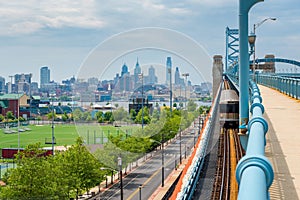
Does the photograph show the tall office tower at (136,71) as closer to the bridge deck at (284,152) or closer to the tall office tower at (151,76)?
the tall office tower at (151,76)

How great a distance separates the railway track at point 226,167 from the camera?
8.90m

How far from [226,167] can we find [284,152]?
561 centimetres

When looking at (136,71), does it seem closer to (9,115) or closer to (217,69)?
(217,69)

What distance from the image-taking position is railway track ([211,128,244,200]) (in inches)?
350

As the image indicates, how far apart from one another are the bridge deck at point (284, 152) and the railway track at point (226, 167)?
132cm

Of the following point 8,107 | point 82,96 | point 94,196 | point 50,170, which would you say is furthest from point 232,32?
point 82,96

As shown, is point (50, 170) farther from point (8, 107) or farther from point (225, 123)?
point (8, 107)

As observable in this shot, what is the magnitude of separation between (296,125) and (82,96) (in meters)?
Answer: 6.70

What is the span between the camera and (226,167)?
12.6 m

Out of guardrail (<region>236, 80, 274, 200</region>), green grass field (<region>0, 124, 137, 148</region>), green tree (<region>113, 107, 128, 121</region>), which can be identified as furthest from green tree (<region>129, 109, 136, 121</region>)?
guardrail (<region>236, 80, 274, 200</region>)

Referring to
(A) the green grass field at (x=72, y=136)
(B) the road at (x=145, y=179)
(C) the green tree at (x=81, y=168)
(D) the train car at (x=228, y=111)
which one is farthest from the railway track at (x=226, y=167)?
(C) the green tree at (x=81, y=168)

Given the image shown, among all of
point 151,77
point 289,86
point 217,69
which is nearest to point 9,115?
point 217,69

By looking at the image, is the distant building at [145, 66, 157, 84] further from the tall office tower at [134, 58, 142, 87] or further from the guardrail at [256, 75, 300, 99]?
the guardrail at [256, 75, 300, 99]

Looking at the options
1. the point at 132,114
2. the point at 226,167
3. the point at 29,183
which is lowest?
the point at 29,183
